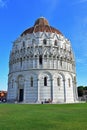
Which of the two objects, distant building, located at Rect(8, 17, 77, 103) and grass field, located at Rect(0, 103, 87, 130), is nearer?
grass field, located at Rect(0, 103, 87, 130)

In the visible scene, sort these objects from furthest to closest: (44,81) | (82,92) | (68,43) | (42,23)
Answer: (82,92), (42,23), (68,43), (44,81)

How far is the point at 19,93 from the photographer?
2002 inches

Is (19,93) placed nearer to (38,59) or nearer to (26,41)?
(38,59)

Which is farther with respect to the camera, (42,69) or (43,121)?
(42,69)

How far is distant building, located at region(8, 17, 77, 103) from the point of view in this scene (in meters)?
48.4

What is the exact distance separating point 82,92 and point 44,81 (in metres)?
45.2

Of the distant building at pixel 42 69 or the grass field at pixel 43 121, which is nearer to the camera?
the grass field at pixel 43 121

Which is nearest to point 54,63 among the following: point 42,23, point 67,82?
point 67,82

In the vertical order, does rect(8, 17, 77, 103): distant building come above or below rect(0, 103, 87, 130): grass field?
above

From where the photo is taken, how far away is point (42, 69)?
161ft

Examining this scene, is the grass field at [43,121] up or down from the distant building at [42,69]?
down

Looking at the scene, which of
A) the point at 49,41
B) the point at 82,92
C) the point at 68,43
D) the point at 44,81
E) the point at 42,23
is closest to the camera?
the point at 44,81

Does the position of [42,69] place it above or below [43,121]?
above

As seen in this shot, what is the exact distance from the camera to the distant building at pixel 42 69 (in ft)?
159
